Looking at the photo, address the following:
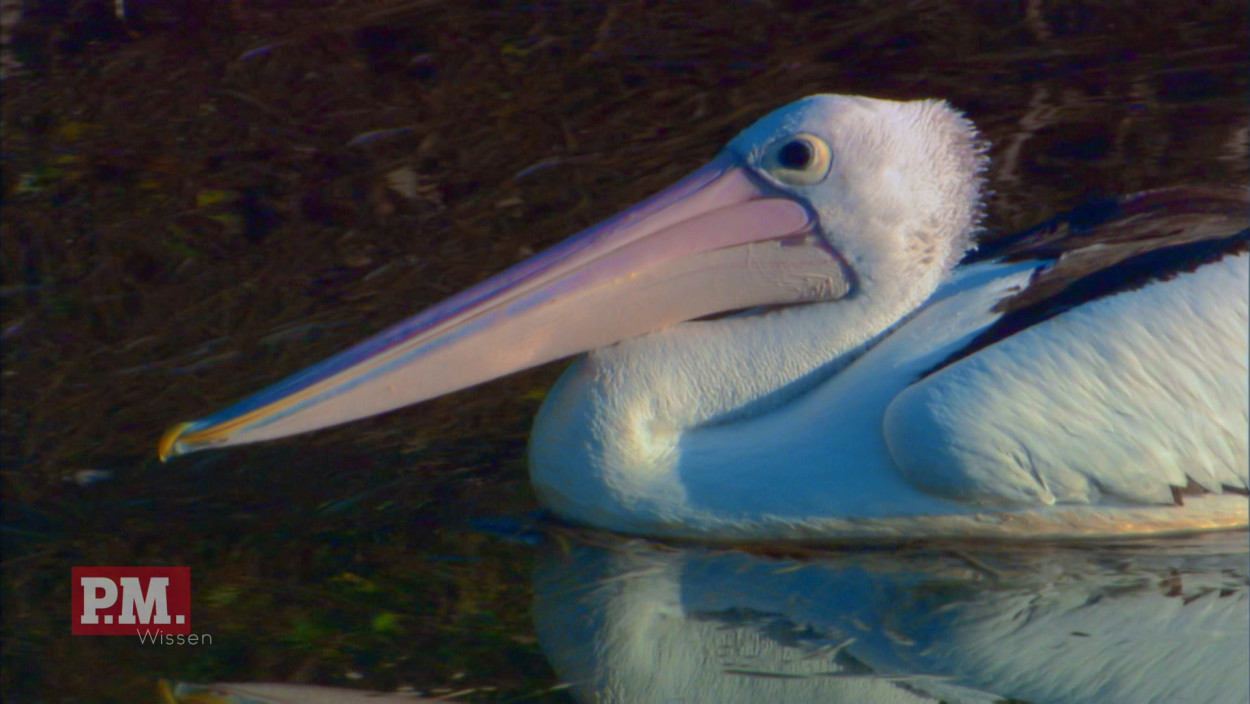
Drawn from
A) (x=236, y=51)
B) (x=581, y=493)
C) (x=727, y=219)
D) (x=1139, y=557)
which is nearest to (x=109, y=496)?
(x=581, y=493)

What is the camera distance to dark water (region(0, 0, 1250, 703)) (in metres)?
3.44

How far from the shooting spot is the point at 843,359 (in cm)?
390

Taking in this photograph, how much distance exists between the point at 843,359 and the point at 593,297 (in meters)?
0.63

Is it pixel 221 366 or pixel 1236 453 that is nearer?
pixel 1236 453

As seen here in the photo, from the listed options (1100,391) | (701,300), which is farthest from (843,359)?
(1100,391)

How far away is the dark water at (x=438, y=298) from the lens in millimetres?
3436

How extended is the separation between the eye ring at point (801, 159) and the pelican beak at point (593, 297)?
2.1 inches

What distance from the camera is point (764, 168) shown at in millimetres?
3871

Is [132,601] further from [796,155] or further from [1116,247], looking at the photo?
[1116,247]

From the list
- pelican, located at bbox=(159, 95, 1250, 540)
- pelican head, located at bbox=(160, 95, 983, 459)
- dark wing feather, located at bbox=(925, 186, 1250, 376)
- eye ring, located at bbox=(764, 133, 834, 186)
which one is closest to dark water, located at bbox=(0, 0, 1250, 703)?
pelican, located at bbox=(159, 95, 1250, 540)

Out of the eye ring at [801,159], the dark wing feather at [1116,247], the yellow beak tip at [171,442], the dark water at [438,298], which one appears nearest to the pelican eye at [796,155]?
the eye ring at [801,159]

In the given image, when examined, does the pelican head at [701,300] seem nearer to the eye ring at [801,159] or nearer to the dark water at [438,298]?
the eye ring at [801,159]

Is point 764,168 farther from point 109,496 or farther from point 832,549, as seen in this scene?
point 109,496

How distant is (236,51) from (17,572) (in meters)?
4.09
